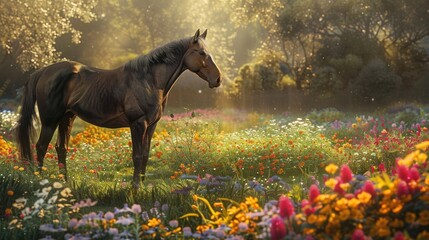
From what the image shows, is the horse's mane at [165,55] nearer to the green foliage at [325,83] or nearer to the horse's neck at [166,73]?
the horse's neck at [166,73]

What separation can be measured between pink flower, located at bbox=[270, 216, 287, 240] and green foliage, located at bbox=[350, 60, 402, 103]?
22.1m

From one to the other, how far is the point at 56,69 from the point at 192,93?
23906mm

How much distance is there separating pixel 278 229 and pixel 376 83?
22282mm

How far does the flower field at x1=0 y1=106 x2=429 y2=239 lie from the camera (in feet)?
13.7

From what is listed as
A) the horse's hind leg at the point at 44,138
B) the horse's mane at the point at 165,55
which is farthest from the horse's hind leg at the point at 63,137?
the horse's mane at the point at 165,55

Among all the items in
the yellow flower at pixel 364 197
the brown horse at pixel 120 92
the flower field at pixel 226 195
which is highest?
the brown horse at pixel 120 92

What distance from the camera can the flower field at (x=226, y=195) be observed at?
164 inches

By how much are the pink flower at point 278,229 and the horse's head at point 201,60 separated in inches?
166

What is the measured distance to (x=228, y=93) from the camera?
29.5 m

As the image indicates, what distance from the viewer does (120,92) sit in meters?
8.21

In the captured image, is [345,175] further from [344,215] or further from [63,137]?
[63,137]

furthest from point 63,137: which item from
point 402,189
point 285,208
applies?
point 402,189

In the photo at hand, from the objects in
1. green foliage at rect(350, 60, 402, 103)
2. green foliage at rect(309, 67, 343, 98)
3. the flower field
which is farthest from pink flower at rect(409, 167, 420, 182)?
green foliage at rect(309, 67, 343, 98)

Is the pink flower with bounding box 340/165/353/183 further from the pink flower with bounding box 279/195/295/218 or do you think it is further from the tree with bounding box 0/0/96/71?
the tree with bounding box 0/0/96/71
